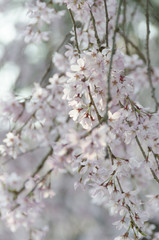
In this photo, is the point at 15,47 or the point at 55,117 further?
the point at 15,47

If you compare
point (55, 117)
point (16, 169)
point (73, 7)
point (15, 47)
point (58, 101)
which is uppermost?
point (73, 7)

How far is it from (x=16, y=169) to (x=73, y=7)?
373 centimetres

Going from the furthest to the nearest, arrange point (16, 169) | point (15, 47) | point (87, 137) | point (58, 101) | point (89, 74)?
point (16, 169) → point (15, 47) → point (58, 101) → point (89, 74) → point (87, 137)

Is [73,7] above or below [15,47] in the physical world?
above

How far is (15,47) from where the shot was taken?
13.8 feet

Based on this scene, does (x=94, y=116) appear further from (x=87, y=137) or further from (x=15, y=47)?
(x=15, y=47)

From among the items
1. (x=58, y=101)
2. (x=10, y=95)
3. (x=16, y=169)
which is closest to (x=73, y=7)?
(x=58, y=101)

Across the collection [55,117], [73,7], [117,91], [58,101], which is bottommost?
[55,117]

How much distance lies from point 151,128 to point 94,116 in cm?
19

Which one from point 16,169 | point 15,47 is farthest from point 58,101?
point 16,169

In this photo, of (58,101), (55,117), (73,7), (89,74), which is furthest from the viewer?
(55,117)

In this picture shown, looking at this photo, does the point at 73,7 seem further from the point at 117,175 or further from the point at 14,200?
the point at 14,200

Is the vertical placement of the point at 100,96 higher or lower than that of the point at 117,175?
higher

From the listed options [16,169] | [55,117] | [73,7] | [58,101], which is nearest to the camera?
[73,7]
